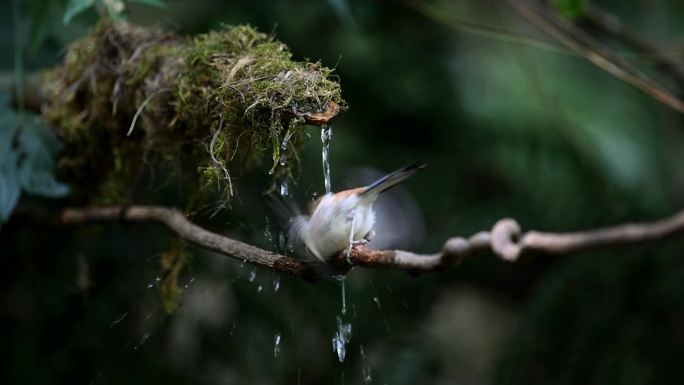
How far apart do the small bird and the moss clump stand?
0.10 metres

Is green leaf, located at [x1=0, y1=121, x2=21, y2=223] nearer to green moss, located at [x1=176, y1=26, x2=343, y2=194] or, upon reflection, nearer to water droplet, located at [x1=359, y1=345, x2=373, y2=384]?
green moss, located at [x1=176, y1=26, x2=343, y2=194]

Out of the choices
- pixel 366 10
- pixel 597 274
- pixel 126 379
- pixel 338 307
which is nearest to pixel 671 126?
pixel 597 274

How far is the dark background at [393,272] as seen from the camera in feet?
6.71

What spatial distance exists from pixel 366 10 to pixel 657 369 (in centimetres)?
137

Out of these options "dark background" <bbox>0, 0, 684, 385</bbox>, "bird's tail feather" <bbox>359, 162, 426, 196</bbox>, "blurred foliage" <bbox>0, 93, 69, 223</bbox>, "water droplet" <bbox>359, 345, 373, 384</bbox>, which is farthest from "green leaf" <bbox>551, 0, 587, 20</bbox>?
"blurred foliage" <bbox>0, 93, 69, 223</bbox>

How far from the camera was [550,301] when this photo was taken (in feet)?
8.12

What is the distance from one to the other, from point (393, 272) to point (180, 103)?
131 cm

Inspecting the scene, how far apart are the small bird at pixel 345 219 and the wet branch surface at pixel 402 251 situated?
0.06 feet

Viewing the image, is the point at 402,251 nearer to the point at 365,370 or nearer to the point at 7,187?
the point at 7,187

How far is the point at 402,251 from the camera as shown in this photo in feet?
4.17

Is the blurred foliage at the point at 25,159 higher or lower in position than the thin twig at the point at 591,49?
lower

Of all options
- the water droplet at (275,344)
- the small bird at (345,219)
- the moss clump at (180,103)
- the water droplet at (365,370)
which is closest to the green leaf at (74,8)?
the moss clump at (180,103)

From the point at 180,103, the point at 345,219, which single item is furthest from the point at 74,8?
the point at 345,219

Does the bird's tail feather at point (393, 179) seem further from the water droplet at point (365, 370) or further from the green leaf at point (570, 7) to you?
the water droplet at point (365, 370)
